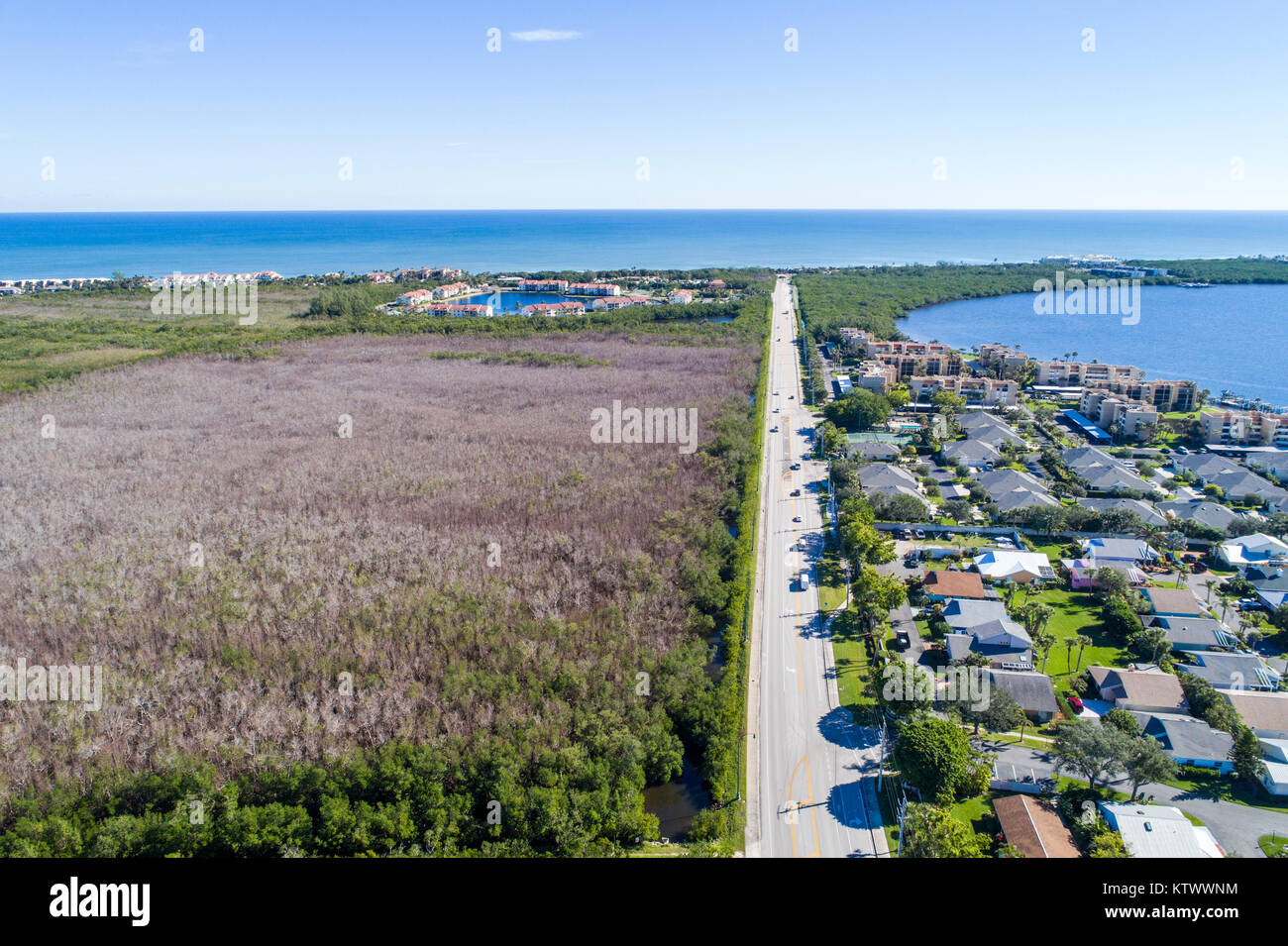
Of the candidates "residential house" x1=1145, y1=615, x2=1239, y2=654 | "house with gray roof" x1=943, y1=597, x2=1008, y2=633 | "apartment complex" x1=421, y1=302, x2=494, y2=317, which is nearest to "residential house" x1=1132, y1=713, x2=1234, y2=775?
"residential house" x1=1145, y1=615, x2=1239, y2=654

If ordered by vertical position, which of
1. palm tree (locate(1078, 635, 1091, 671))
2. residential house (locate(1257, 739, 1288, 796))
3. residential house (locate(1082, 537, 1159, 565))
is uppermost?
residential house (locate(1082, 537, 1159, 565))

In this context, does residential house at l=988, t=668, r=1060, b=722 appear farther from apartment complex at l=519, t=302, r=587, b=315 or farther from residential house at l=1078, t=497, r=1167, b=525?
apartment complex at l=519, t=302, r=587, b=315

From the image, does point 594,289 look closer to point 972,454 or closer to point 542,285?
point 542,285

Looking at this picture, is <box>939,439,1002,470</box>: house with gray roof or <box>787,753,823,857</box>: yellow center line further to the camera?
<box>939,439,1002,470</box>: house with gray roof

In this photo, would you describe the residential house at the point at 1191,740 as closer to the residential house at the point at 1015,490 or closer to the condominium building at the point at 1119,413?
the residential house at the point at 1015,490

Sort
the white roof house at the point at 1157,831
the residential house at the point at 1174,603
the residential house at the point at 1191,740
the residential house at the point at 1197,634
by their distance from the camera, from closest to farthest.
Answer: the white roof house at the point at 1157,831 → the residential house at the point at 1191,740 → the residential house at the point at 1197,634 → the residential house at the point at 1174,603

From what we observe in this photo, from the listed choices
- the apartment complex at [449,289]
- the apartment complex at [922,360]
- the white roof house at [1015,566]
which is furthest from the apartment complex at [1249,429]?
the apartment complex at [449,289]

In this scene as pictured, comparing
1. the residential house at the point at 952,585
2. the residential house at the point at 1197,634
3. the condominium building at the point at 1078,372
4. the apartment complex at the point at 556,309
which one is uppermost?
the apartment complex at the point at 556,309
